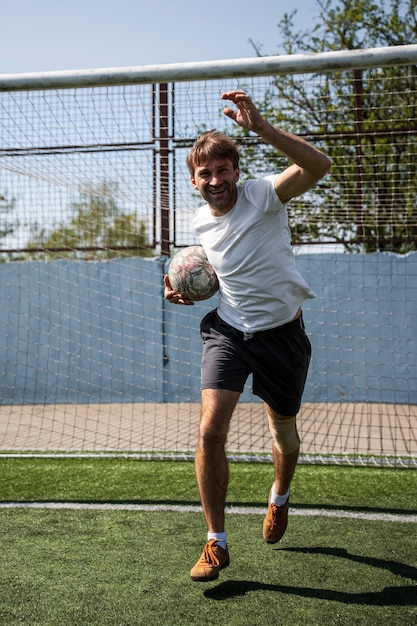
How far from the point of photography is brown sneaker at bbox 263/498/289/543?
4180mm

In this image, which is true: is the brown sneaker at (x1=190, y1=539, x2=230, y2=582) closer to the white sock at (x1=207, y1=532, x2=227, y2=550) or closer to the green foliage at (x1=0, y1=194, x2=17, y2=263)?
the white sock at (x1=207, y1=532, x2=227, y2=550)

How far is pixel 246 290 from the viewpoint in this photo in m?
3.98

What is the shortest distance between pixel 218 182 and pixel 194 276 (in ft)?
1.99

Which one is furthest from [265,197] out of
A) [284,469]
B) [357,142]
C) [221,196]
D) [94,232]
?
[94,232]

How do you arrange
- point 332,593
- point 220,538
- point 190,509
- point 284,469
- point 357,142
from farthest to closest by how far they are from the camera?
1. point 357,142
2. point 190,509
3. point 284,469
4. point 220,538
5. point 332,593

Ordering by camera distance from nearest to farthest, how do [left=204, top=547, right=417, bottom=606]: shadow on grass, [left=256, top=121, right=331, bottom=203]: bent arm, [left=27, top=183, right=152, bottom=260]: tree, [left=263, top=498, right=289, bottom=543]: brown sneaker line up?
[left=204, top=547, right=417, bottom=606]: shadow on grass → [left=256, top=121, right=331, bottom=203]: bent arm → [left=263, top=498, right=289, bottom=543]: brown sneaker → [left=27, top=183, right=152, bottom=260]: tree

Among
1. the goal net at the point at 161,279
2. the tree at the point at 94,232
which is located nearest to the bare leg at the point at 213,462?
the goal net at the point at 161,279

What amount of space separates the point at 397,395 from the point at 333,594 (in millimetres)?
8344

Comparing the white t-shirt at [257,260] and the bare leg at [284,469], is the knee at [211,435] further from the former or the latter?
the bare leg at [284,469]

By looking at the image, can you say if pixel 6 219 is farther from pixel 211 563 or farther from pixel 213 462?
pixel 211 563

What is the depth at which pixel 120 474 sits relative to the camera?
636 centimetres

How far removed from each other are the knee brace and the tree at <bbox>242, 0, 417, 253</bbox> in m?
4.95

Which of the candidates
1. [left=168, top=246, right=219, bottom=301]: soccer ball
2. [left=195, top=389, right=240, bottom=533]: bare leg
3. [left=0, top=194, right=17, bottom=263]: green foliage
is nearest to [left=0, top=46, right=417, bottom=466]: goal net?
[left=0, top=194, right=17, bottom=263]: green foliage

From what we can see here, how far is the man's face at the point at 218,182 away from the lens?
3932mm
